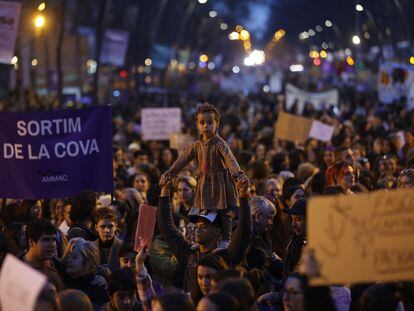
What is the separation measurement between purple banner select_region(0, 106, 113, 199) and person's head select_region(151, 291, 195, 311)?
455 cm

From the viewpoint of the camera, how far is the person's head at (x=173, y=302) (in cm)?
680

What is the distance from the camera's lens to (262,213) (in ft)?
32.7

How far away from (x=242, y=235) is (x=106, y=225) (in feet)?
6.52

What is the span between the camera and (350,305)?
8.55m

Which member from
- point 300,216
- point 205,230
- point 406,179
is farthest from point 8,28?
point 205,230

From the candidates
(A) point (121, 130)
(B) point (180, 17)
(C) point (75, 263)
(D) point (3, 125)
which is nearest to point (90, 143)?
(D) point (3, 125)

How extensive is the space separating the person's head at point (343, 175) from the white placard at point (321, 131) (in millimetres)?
8759

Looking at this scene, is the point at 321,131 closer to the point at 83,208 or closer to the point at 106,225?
the point at 83,208

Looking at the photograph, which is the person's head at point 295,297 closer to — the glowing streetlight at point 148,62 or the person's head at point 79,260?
the person's head at point 79,260

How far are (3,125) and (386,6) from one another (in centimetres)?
5196

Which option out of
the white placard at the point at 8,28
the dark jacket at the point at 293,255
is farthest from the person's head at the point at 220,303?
the white placard at the point at 8,28

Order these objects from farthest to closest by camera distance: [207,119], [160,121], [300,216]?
[160,121]
[207,119]
[300,216]

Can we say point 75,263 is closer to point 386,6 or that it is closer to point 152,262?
point 152,262

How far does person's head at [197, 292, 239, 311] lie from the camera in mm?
6535
